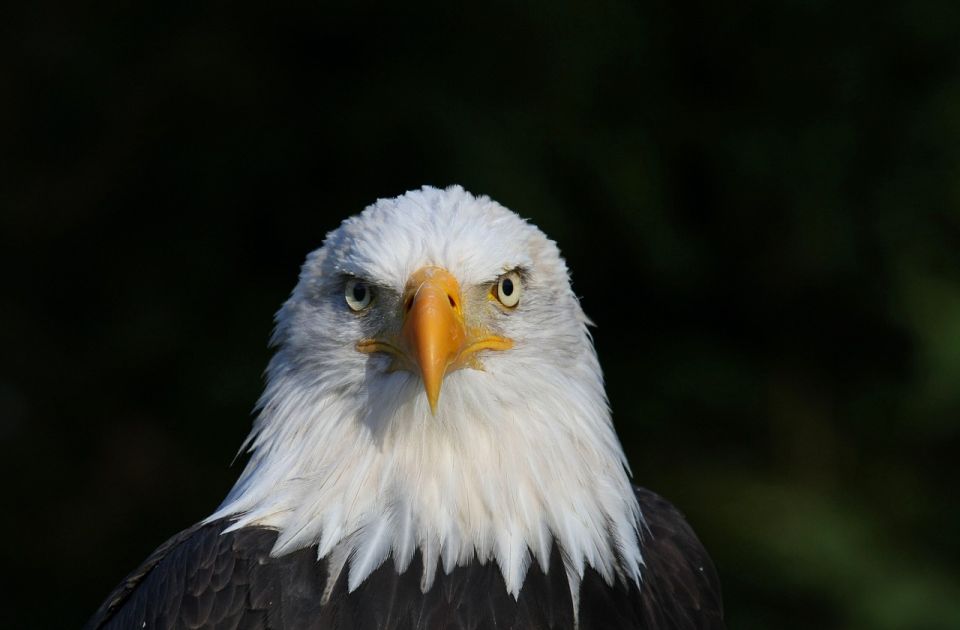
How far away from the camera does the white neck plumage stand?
2.60 metres

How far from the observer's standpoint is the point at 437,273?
8.48 feet

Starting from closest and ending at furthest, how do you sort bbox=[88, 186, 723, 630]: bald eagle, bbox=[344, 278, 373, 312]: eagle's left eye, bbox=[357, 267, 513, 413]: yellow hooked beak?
bbox=[357, 267, 513, 413]: yellow hooked beak, bbox=[88, 186, 723, 630]: bald eagle, bbox=[344, 278, 373, 312]: eagle's left eye

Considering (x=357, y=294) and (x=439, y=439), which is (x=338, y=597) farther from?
(x=357, y=294)

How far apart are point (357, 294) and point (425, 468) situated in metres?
0.42

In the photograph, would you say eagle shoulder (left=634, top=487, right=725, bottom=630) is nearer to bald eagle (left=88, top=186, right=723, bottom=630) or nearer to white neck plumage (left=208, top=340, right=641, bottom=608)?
bald eagle (left=88, top=186, right=723, bottom=630)

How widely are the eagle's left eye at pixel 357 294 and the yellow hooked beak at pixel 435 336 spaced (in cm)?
9

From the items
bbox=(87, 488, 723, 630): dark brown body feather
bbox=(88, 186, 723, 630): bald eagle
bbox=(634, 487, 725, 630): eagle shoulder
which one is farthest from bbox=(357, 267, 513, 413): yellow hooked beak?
bbox=(634, 487, 725, 630): eagle shoulder

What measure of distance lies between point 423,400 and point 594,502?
0.47 m

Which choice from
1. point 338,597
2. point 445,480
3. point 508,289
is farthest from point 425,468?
point 508,289

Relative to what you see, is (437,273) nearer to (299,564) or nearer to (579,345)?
(579,345)

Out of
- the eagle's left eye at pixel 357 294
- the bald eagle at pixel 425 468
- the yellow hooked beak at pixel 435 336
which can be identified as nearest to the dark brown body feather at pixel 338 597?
the bald eagle at pixel 425 468

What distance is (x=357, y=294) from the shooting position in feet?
8.96

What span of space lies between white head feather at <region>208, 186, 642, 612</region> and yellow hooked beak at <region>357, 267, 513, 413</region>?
0.03 m

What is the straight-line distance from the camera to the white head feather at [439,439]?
2611 millimetres
